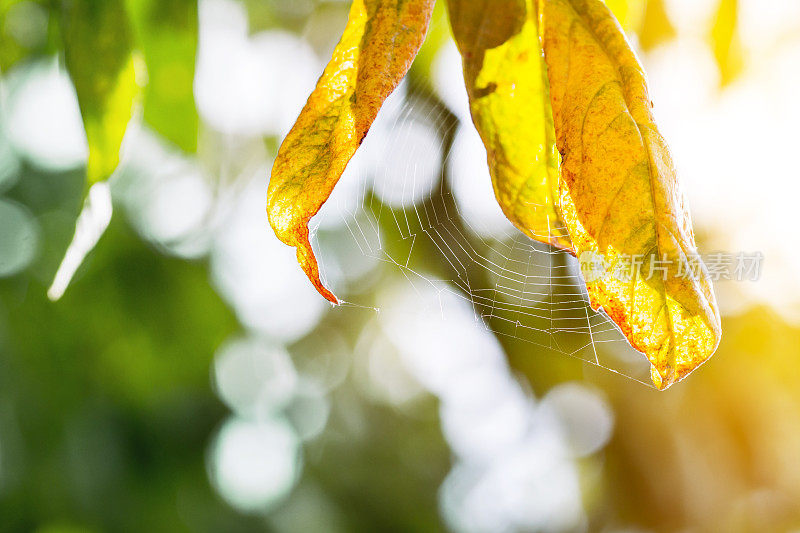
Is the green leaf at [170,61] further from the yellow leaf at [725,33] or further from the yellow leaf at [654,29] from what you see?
the yellow leaf at [654,29]

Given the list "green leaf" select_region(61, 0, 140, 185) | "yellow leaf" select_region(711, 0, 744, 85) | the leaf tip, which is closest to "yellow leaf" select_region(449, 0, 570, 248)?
the leaf tip

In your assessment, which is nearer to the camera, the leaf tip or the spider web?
the leaf tip

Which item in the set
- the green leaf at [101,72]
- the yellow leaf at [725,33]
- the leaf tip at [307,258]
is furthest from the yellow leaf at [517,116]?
the yellow leaf at [725,33]

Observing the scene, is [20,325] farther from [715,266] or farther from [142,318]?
[715,266]

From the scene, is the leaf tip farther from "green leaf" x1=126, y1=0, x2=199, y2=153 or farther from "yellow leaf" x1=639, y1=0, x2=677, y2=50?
"yellow leaf" x1=639, y1=0, x2=677, y2=50

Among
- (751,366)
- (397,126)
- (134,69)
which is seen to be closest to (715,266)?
(134,69)
